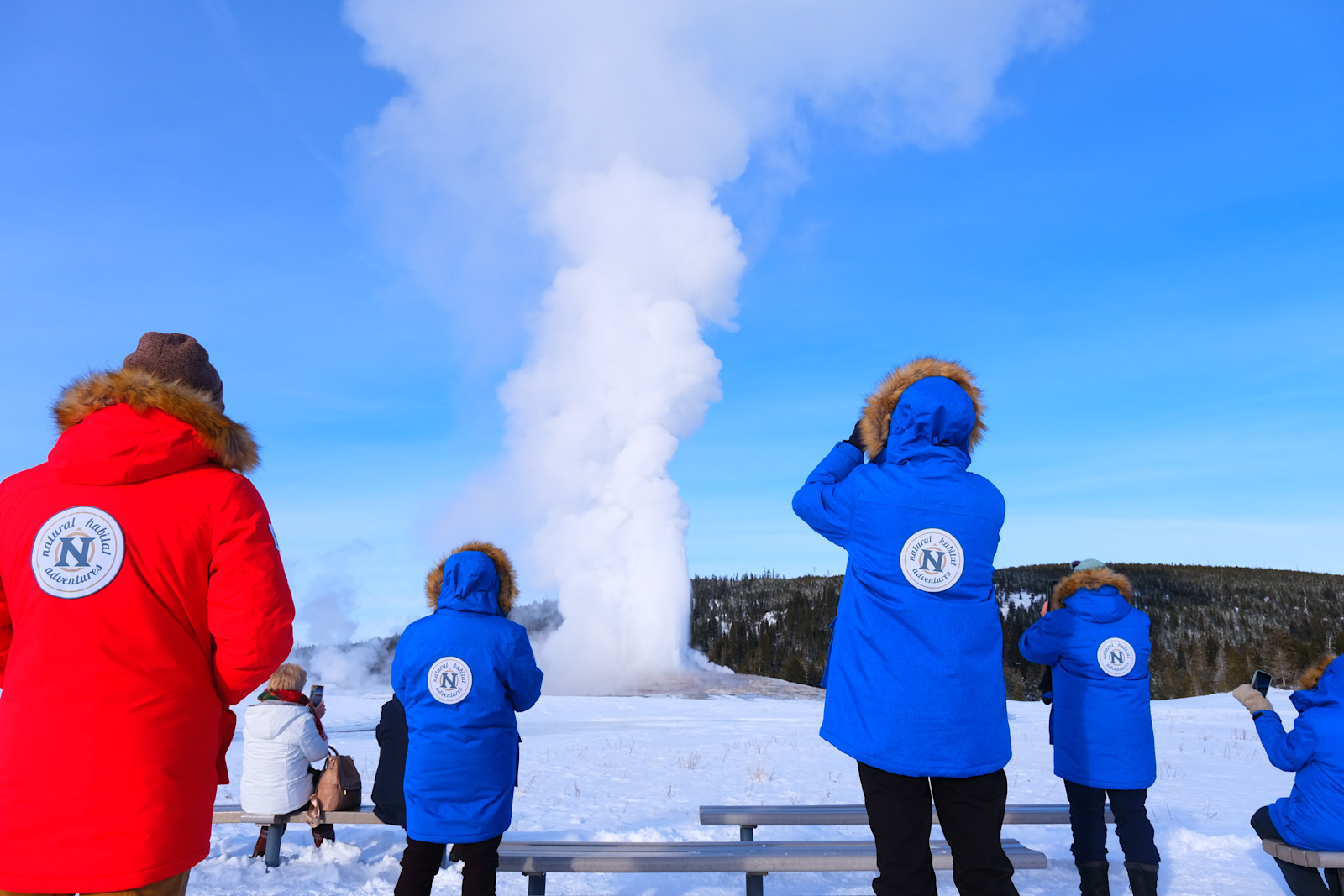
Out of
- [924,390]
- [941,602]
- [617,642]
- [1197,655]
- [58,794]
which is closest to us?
[58,794]

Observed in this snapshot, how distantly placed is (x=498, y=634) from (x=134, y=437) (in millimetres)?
2171

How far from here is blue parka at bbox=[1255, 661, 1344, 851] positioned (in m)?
4.13

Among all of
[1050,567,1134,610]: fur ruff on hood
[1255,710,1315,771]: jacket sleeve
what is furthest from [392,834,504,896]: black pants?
[1255,710,1315,771]: jacket sleeve

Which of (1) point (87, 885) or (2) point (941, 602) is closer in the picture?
(1) point (87, 885)

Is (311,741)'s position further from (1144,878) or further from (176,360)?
(1144,878)

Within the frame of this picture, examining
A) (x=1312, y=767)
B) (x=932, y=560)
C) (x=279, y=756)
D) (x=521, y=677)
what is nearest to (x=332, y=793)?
(x=279, y=756)

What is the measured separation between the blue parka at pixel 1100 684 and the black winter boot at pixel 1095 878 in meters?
0.44

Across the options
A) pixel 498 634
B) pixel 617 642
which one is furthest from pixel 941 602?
pixel 617 642

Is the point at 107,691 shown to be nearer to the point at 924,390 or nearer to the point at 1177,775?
the point at 924,390

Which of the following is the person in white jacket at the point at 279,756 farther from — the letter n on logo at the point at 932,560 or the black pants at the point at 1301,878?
the black pants at the point at 1301,878

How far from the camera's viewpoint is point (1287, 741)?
4.33 meters

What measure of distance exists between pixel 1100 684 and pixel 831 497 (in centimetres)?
277

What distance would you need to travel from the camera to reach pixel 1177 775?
966 centimetres

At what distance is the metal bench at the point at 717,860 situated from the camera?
426 centimetres
